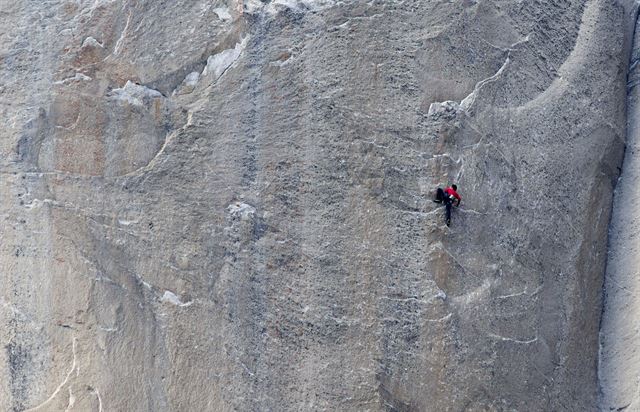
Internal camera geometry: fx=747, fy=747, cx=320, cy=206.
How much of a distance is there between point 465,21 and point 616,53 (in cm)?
165

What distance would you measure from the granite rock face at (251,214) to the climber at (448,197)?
0.08m

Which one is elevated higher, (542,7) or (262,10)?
(262,10)

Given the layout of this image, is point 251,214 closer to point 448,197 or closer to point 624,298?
point 448,197

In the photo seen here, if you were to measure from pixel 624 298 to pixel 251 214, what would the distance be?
3416mm

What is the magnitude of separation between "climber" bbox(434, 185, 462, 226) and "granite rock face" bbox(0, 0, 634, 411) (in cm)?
8

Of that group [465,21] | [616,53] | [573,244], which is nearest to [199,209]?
[465,21]

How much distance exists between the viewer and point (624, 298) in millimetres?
6641

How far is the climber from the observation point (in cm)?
586

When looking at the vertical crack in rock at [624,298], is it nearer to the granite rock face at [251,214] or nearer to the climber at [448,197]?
the granite rock face at [251,214]

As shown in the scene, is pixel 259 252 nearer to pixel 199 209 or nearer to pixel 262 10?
pixel 199 209

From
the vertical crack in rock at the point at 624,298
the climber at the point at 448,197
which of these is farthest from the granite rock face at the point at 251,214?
the vertical crack in rock at the point at 624,298

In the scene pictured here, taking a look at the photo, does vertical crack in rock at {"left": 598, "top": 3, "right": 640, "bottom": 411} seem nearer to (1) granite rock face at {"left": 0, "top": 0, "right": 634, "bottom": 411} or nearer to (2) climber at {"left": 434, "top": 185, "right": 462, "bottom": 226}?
(1) granite rock face at {"left": 0, "top": 0, "right": 634, "bottom": 411}

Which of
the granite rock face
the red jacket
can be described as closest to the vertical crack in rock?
the granite rock face

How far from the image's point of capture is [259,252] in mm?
5902
